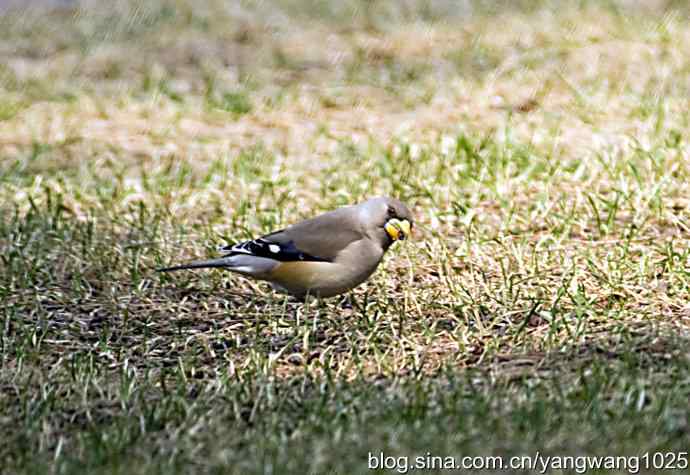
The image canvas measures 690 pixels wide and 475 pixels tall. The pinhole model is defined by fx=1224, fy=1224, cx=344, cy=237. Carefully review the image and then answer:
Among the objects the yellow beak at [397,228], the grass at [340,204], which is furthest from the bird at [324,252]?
the grass at [340,204]

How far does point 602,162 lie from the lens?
23.7ft

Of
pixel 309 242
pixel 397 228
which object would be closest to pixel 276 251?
pixel 309 242

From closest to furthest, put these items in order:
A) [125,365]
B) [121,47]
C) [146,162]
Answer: [125,365]
[146,162]
[121,47]

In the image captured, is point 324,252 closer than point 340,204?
Yes

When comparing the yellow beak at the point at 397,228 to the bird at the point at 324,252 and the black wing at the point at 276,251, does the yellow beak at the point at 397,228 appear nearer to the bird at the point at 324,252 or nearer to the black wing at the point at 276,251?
the bird at the point at 324,252

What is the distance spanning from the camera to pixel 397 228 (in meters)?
5.59

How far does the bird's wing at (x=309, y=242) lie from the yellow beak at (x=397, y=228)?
0.14m

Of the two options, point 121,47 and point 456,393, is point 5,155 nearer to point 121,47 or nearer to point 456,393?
point 121,47

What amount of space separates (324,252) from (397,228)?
364 millimetres

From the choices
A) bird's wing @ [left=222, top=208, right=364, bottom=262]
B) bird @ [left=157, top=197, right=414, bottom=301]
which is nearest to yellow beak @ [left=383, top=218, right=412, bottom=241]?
bird @ [left=157, top=197, right=414, bottom=301]

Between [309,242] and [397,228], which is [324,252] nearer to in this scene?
[309,242]

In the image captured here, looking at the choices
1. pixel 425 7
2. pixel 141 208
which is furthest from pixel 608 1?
pixel 141 208

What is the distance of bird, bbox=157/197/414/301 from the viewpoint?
17.9 ft

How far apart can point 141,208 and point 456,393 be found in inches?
116
